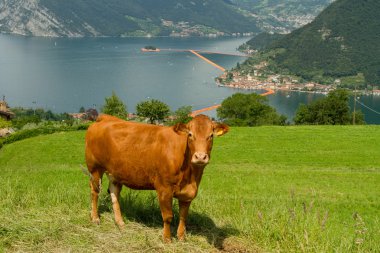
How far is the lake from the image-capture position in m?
111

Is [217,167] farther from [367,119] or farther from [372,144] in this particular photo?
[367,119]

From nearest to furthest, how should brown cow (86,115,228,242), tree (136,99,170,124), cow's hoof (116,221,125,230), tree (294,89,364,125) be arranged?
brown cow (86,115,228,242) → cow's hoof (116,221,125,230) → tree (136,99,170,124) → tree (294,89,364,125)

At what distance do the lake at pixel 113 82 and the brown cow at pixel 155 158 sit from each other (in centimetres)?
8975

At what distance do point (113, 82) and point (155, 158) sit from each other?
5072 inches

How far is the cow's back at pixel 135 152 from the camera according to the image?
15.8 feet

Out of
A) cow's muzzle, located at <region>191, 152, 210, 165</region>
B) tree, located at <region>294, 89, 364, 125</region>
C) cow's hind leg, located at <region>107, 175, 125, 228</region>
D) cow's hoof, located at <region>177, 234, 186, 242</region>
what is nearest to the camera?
cow's muzzle, located at <region>191, 152, 210, 165</region>

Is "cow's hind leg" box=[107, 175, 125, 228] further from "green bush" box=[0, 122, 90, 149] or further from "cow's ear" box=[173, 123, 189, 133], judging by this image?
"green bush" box=[0, 122, 90, 149]

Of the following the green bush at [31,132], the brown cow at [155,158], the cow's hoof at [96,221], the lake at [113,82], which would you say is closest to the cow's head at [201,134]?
the brown cow at [155,158]

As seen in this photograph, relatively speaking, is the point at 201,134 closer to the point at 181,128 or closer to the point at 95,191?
the point at 181,128

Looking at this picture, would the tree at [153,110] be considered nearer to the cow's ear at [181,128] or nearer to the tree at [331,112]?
the tree at [331,112]

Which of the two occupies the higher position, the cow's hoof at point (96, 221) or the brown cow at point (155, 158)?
the brown cow at point (155, 158)

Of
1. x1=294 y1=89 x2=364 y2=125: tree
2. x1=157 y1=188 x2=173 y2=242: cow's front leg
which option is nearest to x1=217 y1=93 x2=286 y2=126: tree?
x1=294 y1=89 x2=364 y2=125: tree

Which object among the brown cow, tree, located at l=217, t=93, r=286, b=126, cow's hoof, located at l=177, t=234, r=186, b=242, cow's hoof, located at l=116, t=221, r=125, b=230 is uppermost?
the brown cow

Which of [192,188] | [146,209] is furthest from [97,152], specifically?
[192,188]
